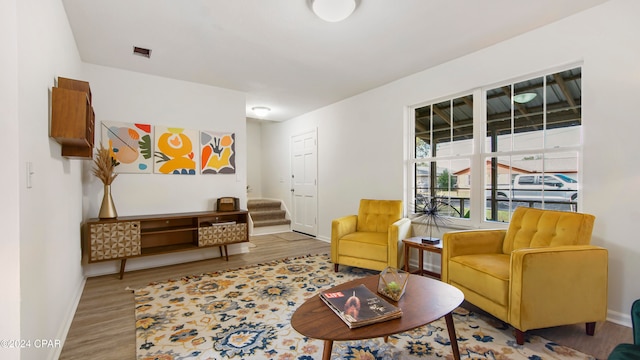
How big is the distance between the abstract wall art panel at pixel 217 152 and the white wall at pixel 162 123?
8cm

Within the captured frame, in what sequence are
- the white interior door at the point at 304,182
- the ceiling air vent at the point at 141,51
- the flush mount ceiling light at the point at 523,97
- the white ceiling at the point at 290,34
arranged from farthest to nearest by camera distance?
1. the white interior door at the point at 304,182
2. the ceiling air vent at the point at 141,51
3. the flush mount ceiling light at the point at 523,97
4. the white ceiling at the point at 290,34

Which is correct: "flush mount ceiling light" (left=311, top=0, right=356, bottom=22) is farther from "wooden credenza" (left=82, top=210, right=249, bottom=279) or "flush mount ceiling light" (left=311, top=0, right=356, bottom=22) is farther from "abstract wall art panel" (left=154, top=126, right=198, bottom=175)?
"wooden credenza" (left=82, top=210, right=249, bottom=279)

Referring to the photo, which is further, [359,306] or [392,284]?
[392,284]

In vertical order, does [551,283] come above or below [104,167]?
below

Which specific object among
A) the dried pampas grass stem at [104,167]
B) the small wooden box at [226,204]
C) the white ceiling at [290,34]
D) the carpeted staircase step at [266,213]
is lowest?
the carpeted staircase step at [266,213]

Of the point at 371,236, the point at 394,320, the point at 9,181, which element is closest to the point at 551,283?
the point at 394,320

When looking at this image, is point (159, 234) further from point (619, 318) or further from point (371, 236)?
point (619, 318)

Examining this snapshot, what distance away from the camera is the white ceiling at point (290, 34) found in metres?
2.28

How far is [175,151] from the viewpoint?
3.91m

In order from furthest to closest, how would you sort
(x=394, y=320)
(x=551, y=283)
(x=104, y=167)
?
(x=104, y=167), (x=551, y=283), (x=394, y=320)

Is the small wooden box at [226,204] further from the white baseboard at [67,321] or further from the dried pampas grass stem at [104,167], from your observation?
the white baseboard at [67,321]

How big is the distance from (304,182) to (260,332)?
12.7ft

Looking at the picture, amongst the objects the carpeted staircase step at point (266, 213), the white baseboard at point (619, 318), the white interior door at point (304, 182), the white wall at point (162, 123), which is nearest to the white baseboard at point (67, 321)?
the white wall at point (162, 123)

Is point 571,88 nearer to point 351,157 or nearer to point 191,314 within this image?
point 351,157
